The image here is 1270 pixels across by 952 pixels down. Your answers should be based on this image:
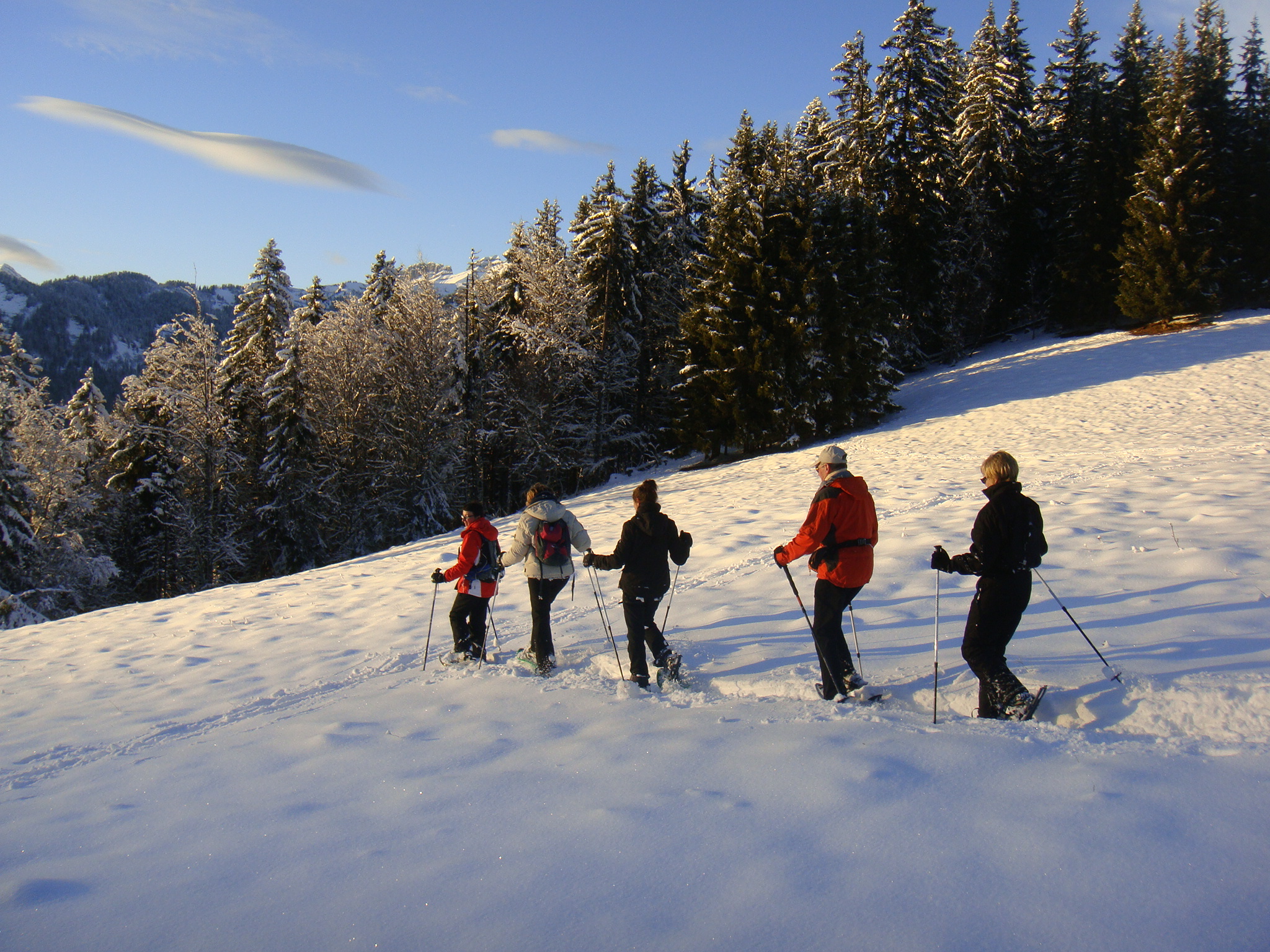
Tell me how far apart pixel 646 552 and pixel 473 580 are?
2184 millimetres

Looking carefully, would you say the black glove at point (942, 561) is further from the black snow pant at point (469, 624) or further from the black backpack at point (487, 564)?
the black snow pant at point (469, 624)

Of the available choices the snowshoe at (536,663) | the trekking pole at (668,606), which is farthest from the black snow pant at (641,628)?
the snowshoe at (536,663)

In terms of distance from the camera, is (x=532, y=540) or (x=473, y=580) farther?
(x=473, y=580)

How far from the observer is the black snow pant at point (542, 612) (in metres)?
7.01

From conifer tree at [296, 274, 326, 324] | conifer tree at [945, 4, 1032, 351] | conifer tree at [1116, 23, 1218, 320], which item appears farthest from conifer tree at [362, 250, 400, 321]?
conifer tree at [1116, 23, 1218, 320]

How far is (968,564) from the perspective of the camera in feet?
16.2

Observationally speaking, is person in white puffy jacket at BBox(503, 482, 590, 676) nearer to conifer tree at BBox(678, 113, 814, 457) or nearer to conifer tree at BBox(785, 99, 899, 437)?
conifer tree at BBox(678, 113, 814, 457)

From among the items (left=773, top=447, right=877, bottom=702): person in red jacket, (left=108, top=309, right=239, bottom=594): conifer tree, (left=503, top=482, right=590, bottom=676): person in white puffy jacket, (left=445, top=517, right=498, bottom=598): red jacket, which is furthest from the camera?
(left=108, top=309, right=239, bottom=594): conifer tree

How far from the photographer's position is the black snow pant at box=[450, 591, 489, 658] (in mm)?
7629

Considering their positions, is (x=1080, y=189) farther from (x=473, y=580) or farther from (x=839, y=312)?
(x=473, y=580)

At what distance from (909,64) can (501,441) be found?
24.7 m

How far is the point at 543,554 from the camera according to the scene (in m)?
6.99

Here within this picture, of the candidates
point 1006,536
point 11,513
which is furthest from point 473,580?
point 11,513

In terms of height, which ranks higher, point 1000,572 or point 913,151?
point 913,151
